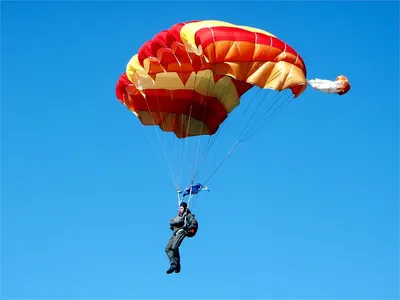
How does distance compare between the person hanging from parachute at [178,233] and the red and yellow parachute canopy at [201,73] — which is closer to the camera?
the red and yellow parachute canopy at [201,73]

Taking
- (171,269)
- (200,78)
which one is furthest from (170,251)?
(200,78)

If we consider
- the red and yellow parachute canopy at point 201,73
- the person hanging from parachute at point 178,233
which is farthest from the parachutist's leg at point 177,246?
the red and yellow parachute canopy at point 201,73

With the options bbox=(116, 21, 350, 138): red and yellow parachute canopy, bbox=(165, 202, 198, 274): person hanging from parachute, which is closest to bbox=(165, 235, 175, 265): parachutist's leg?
bbox=(165, 202, 198, 274): person hanging from parachute

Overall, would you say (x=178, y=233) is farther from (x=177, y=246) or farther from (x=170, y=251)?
(x=170, y=251)

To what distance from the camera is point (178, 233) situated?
25.2 m

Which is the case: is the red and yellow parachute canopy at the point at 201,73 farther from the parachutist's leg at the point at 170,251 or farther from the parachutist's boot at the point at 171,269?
the parachutist's boot at the point at 171,269

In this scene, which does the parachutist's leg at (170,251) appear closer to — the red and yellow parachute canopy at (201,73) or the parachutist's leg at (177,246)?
the parachutist's leg at (177,246)

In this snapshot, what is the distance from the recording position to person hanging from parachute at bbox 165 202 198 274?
2509 centimetres

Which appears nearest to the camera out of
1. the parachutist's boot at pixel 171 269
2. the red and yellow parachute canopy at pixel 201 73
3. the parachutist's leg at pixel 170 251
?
the red and yellow parachute canopy at pixel 201 73

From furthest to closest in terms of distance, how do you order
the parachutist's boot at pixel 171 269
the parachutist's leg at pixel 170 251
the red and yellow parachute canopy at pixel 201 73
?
the parachutist's leg at pixel 170 251 < the parachutist's boot at pixel 171 269 < the red and yellow parachute canopy at pixel 201 73

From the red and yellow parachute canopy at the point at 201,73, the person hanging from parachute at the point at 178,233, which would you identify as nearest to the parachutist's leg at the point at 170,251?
the person hanging from parachute at the point at 178,233

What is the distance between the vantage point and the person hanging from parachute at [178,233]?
2509cm

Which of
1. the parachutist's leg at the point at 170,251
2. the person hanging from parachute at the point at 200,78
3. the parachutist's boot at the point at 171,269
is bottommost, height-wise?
the parachutist's boot at the point at 171,269

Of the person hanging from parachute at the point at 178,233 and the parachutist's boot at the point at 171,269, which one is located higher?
the person hanging from parachute at the point at 178,233
